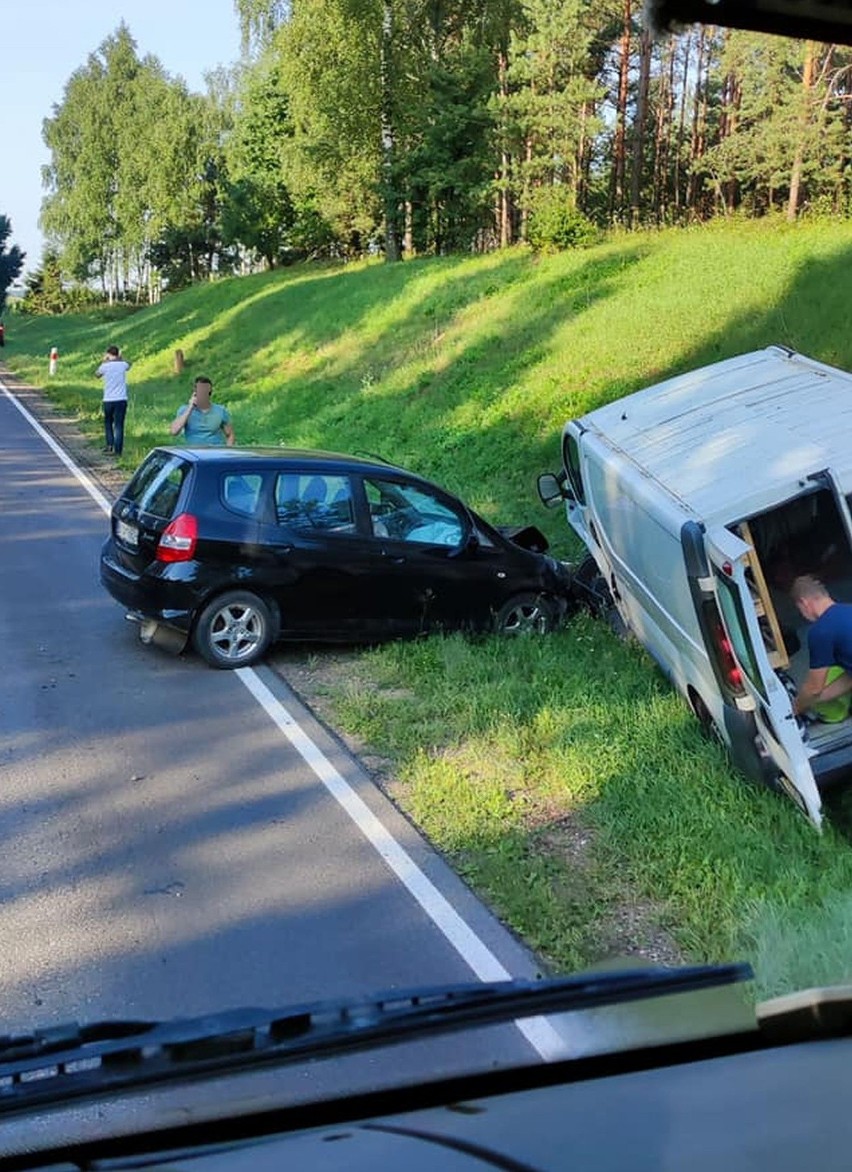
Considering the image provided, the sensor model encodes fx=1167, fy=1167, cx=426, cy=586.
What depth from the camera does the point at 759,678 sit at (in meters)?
5.81

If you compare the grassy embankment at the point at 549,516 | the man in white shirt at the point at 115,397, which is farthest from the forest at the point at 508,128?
the man in white shirt at the point at 115,397

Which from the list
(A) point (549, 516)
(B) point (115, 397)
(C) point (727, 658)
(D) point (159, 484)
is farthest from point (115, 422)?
(C) point (727, 658)

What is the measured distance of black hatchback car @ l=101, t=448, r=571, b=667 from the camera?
339 inches

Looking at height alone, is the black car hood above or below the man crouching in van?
below

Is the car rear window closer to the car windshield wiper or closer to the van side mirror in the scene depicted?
the van side mirror

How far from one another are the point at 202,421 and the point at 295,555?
4.12 metres

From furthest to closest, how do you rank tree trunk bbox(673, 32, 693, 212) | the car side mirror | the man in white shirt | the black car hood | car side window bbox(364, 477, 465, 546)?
tree trunk bbox(673, 32, 693, 212), the man in white shirt, the black car hood, the car side mirror, car side window bbox(364, 477, 465, 546)

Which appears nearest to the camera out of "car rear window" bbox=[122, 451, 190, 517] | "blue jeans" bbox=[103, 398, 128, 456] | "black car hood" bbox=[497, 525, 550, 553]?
"car rear window" bbox=[122, 451, 190, 517]

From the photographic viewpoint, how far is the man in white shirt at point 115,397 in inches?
752

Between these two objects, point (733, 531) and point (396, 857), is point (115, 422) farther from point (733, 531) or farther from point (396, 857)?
point (396, 857)

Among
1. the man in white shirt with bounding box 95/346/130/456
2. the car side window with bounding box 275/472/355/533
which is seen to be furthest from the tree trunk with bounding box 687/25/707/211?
the car side window with bounding box 275/472/355/533

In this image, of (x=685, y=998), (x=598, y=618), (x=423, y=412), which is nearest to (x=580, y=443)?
(x=598, y=618)

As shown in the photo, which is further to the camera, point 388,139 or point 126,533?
point 388,139

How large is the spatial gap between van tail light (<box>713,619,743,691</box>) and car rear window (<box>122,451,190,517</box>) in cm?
431
